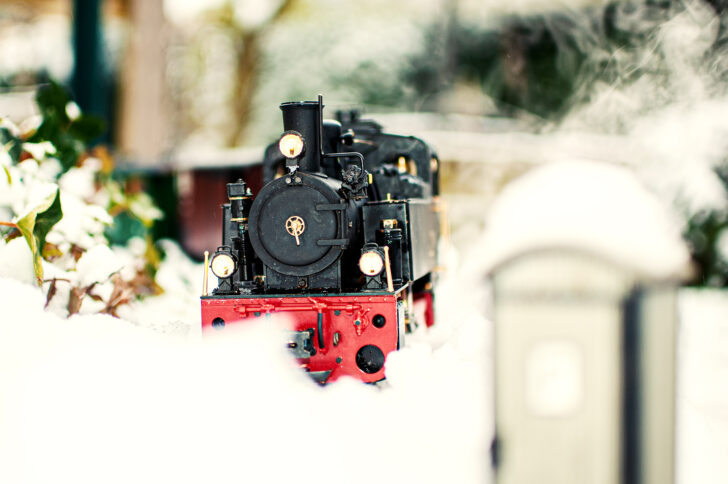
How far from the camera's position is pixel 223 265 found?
13.2 feet

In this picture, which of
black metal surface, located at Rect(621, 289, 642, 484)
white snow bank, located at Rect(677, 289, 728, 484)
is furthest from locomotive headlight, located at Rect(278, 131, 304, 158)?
black metal surface, located at Rect(621, 289, 642, 484)

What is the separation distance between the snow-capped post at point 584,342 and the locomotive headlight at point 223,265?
2529mm

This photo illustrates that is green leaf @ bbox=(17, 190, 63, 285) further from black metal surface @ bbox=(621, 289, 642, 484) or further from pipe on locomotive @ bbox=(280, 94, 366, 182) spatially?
black metal surface @ bbox=(621, 289, 642, 484)

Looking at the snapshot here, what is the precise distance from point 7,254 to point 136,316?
1.26 meters

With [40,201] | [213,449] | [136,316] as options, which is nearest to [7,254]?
[40,201]

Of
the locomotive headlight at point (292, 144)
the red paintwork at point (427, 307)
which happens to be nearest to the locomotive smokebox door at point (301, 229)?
the locomotive headlight at point (292, 144)

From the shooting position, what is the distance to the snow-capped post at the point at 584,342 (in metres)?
1.66

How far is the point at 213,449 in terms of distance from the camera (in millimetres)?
2891

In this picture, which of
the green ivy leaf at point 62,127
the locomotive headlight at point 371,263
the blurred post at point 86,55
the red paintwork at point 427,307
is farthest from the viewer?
the blurred post at point 86,55

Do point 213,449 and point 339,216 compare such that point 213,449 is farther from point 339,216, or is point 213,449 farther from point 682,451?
point 682,451

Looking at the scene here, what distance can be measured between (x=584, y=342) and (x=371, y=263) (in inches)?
89.3

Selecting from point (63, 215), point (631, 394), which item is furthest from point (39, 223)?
point (631, 394)

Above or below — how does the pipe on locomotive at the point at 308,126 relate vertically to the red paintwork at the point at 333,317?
above

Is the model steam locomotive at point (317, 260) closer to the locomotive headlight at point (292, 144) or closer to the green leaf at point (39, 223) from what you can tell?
the locomotive headlight at point (292, 144)
